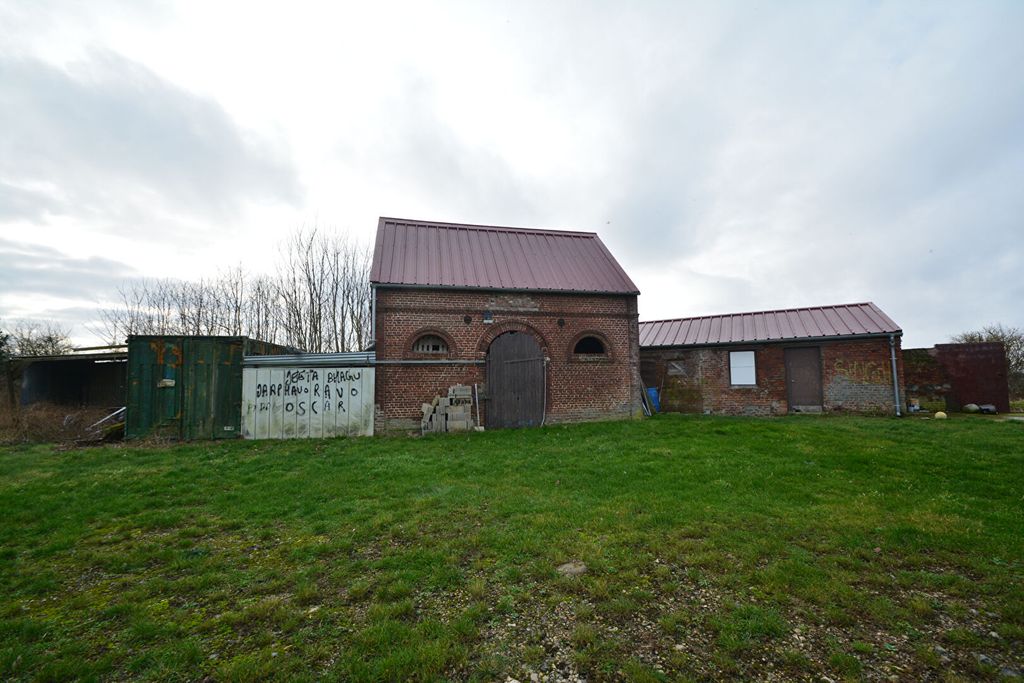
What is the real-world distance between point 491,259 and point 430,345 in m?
3.70

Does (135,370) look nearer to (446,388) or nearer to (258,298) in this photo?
(446,388)

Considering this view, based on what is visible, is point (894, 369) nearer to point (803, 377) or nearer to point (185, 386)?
point (803, 377)

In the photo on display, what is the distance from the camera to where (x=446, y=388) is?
12.7 meters

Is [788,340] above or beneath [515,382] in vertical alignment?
above

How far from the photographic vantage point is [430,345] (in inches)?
509

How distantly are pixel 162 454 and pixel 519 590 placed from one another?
31.4 ft

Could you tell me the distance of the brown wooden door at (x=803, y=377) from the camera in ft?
51.1

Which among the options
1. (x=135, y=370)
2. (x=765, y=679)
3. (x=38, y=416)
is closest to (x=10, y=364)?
(x=38, y=416)

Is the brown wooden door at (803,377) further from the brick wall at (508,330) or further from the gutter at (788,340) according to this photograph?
the brick wall at (508,330)

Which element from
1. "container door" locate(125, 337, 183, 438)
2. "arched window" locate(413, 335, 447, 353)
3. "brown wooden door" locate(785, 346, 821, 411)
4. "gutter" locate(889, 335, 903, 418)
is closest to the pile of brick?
"arched window" locate(413, 335, 447, 353)

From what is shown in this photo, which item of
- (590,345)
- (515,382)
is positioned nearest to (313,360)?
(515,382)

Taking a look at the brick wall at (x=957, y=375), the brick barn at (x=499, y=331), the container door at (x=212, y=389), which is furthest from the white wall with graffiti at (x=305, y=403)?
the brick wall at (x=957, y=375)

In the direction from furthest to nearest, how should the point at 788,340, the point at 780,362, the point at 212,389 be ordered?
the point at 780,362 → the point at 788,340 → the point at 212,389

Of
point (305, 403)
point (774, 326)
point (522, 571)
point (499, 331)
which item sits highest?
point (774, 326)
